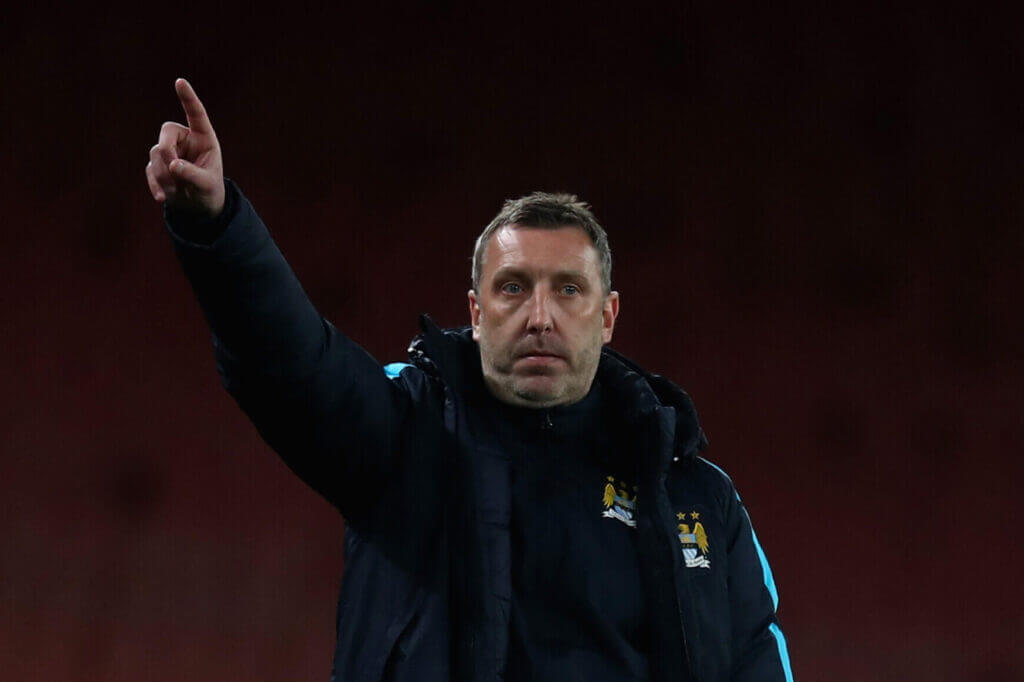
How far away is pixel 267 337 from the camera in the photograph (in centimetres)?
97

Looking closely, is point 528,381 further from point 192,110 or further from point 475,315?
point 192,110

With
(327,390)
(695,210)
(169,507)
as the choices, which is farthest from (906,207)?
(327,390)

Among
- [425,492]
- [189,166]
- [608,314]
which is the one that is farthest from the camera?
[608,314]

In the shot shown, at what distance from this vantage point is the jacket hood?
1217 millimetres

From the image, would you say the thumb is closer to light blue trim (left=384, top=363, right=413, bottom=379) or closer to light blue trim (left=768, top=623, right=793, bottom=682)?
light blue trim (left=384, top=363, right=413, bottom=379)

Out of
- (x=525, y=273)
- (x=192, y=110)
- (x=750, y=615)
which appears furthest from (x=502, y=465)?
(x=192, y=110)

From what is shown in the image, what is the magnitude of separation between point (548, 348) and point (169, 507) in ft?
5.01

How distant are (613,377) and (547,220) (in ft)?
0.68

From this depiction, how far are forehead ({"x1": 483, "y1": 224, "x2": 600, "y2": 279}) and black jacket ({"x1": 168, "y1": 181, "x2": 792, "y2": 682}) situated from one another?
106mm

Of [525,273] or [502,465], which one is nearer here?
[502,465]

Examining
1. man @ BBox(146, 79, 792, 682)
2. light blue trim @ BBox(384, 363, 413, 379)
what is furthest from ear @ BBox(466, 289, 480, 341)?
light blue trim @ BBox(384, 363, 413, 379)

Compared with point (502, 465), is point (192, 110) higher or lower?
higher

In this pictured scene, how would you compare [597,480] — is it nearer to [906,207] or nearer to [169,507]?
[169,507]

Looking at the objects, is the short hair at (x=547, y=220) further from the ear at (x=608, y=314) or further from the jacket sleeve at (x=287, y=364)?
the jacket sleeve at (x=287, y=364)
